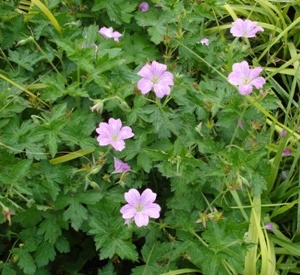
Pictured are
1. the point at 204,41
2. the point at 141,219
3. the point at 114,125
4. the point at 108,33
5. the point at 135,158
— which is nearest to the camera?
the point at 141,219

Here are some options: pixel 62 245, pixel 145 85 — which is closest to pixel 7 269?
pixel 62 245

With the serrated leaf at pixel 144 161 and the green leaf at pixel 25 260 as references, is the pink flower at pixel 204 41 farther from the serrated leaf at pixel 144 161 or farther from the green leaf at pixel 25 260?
the green leaf at pixel 25 260

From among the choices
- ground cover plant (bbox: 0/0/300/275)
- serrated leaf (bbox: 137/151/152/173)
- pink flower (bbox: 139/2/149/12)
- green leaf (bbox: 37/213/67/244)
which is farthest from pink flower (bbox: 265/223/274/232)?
pink flower (bbox: 139/2/149/12)

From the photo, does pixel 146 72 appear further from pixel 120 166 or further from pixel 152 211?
pixel 152 211

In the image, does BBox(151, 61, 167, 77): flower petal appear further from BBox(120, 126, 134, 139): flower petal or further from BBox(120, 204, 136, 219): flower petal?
BBox(120, 204, 136, 219): flower petal

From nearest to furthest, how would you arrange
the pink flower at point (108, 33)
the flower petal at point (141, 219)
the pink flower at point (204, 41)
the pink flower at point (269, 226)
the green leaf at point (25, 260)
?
the flower petal at point (141, 219), the green leaf at point (25, 260), the pink flower at point (269, 226), the pink flower at point (108, 33), the pink flower at point (204, 41)

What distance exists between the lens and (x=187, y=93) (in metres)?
1.84

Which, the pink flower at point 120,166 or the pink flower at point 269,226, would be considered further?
the pink flower at point 269,226

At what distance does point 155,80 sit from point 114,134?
211mm

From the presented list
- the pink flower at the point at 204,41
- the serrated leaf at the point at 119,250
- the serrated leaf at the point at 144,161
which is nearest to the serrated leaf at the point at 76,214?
the serrated leaf at the point at 119,250

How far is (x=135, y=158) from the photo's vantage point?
5.88 feet

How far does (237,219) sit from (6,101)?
0.82 m

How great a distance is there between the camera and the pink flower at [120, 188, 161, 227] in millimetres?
1562

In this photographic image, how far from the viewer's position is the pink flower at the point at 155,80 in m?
1.69
